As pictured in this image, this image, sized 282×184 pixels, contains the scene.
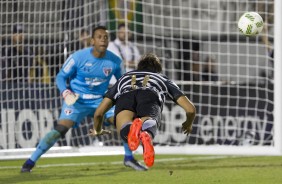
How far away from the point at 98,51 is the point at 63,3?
3.59m

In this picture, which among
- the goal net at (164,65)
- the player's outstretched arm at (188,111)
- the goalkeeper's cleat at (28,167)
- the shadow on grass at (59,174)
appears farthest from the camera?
the goal net at (164,65)

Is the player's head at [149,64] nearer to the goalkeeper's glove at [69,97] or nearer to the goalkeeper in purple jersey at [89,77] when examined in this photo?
the goalkeeper's glove at [69,97]

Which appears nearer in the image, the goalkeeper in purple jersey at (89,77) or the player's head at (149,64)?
the player's head at (149,64)

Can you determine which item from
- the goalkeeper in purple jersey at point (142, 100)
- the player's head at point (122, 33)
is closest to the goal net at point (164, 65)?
the player's head at point (122, 33)

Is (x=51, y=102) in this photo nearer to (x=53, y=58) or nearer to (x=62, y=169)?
(x=53, y=58)

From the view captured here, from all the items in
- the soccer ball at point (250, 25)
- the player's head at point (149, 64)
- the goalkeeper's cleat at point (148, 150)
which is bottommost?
the goalkeeper's cleat at point (148, 150)

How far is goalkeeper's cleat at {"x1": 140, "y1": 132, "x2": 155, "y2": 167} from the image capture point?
995 cm

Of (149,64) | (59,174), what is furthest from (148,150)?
(59,174)

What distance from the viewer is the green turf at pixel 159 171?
11406 mm

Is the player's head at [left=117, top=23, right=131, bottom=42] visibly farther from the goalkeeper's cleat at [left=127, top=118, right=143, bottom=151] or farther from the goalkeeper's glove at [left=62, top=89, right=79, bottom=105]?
the goalkeeper's cleat at [left=127, top=118, right=143, bottom=151]

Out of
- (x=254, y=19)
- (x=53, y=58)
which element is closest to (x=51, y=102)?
(x=53, y=58)

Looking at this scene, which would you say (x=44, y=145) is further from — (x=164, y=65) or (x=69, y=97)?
(x=164, y=65)

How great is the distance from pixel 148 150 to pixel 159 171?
2.83m

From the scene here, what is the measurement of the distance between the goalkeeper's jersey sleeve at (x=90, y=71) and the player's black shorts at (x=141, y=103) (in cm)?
279
